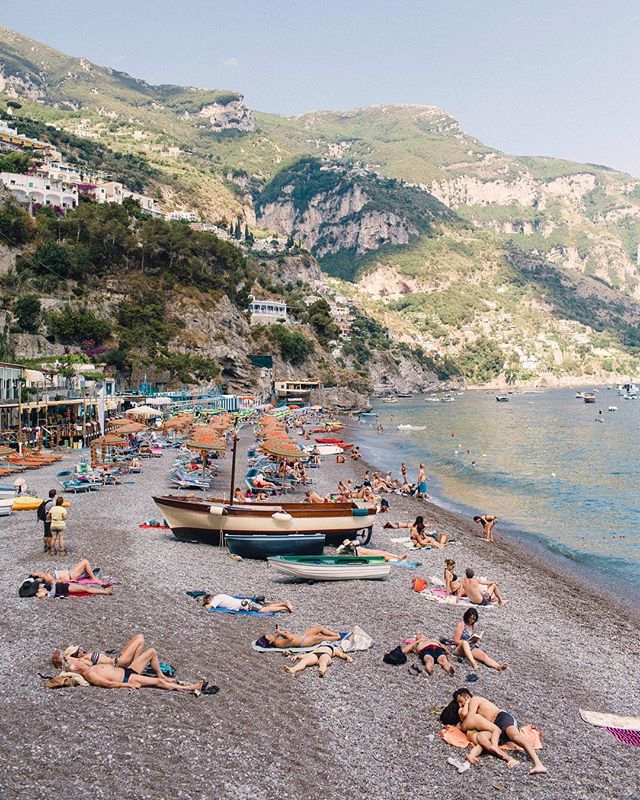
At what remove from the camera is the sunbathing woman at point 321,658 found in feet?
34.2

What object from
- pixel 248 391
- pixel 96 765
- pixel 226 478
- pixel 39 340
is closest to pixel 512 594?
pixel 96 765

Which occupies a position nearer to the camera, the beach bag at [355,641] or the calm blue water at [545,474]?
the beach bag at [355,641]

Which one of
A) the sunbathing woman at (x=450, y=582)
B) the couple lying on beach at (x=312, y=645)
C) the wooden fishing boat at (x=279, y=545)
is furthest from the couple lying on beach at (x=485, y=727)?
the wooden fishing boat at (x=279, y=545)

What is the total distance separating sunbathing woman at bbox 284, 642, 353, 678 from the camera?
10.4 metres

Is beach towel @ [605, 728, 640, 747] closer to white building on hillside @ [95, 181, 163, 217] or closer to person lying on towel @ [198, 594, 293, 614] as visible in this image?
person lying on towel @ [198, 594, 293, 614]

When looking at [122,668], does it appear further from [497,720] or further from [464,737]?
[497,720]

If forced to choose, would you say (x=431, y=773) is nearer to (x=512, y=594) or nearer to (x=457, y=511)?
(x=512, y=594)

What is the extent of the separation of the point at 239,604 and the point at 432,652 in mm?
3959

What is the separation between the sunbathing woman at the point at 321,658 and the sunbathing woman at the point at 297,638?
6.4 inches

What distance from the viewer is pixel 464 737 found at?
866 centimetres

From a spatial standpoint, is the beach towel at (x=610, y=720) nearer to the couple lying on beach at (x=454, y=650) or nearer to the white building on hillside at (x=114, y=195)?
the couple lying on beach at (x=454, y=650)

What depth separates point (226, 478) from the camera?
33.8 m

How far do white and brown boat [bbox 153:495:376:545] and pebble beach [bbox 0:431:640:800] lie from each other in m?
1.00

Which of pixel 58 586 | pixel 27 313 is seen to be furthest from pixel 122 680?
pixel 27 313
